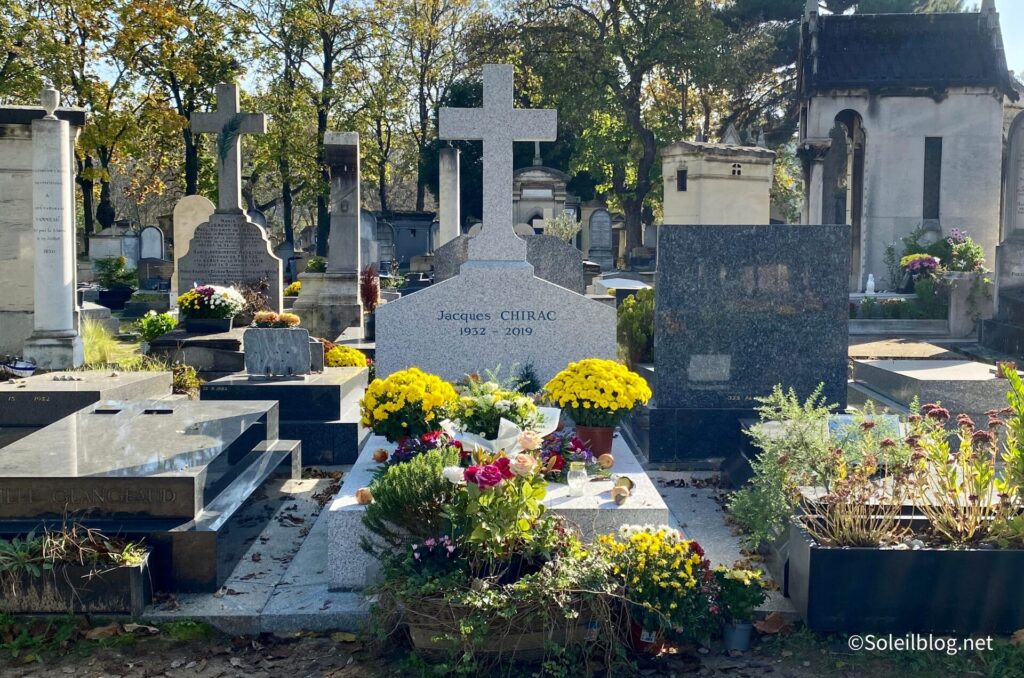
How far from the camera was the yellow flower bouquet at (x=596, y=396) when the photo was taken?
6.24 m

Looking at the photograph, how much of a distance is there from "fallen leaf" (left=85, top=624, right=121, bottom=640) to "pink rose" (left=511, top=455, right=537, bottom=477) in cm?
196

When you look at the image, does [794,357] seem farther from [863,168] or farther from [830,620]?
[863,168]

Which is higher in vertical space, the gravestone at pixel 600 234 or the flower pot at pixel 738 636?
the gravestone at pixel 600 234

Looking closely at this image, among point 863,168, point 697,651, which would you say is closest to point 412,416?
point 697,651

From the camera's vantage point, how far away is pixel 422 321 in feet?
26.4

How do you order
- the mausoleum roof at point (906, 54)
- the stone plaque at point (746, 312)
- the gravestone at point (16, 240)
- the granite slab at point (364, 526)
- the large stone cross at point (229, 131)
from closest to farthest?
the granite slab at point (364, 526), the stone plaque at point (746, 312), the gravestone at point (16, 240), the large stone cross at point (229, 131), the mausoleum roof at point (906, 54)

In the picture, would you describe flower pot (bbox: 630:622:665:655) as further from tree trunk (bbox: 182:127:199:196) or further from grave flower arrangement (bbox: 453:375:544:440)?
tree trunk (bbox: 182:127:199:196)

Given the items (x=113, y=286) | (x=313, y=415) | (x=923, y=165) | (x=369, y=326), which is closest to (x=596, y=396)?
(x=313, y=415)

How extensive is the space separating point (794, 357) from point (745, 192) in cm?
1390

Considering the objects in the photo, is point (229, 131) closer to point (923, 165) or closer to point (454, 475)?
point (454, 475)

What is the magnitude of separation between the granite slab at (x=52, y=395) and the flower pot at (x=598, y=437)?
4.05 meters

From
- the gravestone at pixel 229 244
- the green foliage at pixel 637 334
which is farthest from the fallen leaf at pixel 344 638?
the gravestone at pixel 229 244

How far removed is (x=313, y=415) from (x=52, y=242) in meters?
4.77

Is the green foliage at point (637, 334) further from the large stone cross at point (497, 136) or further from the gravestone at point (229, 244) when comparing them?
the gravestone at point (229, 244)
